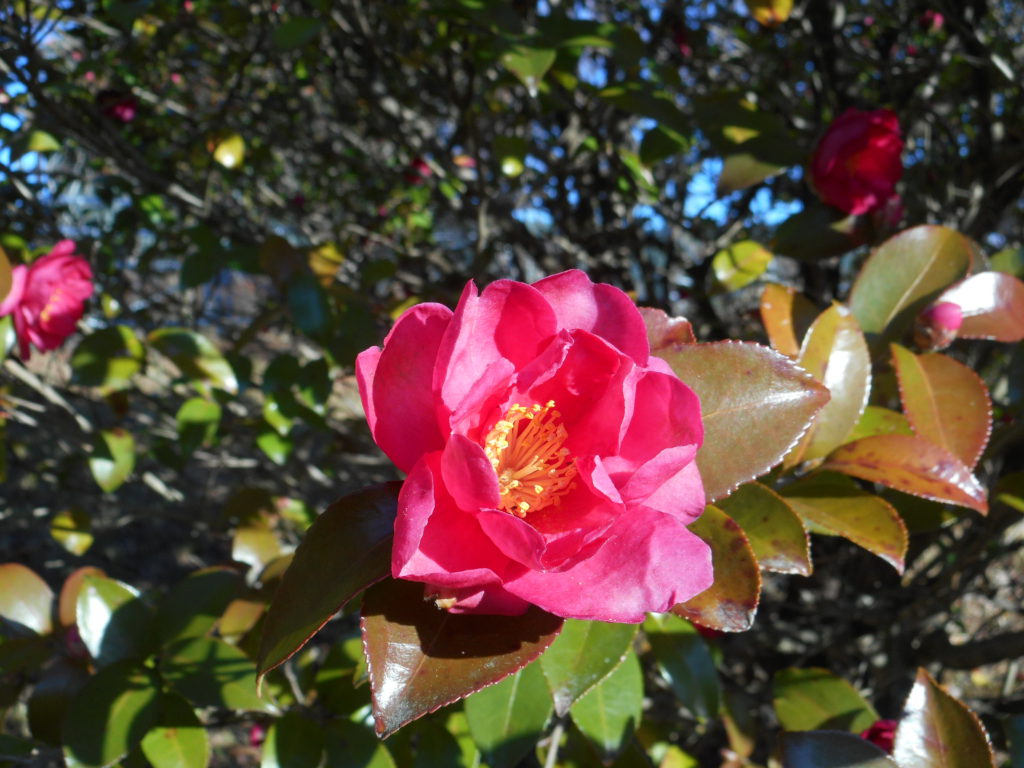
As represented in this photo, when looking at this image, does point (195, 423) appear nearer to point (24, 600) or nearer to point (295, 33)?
point (24, 600)

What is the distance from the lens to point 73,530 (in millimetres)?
1629

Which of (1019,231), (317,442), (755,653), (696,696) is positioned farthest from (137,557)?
(1019,231)

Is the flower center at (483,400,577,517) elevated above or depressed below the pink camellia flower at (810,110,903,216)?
below

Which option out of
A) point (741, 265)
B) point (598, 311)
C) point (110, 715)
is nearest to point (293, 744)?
point (110, 715)

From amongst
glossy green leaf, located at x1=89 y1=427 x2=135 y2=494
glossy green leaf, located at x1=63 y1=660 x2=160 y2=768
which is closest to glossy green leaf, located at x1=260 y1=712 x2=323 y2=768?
glossy green leaf, located at x1=63 y1=660 x2=160 y2=768

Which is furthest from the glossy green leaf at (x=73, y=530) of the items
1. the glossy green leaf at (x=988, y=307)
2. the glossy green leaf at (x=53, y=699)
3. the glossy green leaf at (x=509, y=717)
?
the glossy green leaf at (x=988, y=307)

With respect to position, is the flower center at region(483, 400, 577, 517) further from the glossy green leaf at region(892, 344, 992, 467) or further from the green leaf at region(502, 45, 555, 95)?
the green leaf at region(502, 45, 555, 95)

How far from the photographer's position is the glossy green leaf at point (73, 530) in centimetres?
161

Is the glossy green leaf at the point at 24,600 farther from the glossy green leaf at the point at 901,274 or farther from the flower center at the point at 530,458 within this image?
the glossy green leaf at the point at 901,274

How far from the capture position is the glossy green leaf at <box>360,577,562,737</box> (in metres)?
0.48

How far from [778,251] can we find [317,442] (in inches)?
79.8

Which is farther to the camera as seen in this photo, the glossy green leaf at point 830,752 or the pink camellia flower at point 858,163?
the pink camellia flower at point 858,163

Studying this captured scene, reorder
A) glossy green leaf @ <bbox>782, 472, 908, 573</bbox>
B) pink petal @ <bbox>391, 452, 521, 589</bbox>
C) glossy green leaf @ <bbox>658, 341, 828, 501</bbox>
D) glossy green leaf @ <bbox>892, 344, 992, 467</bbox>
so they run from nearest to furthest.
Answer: pink petal @ <bbox>391, 452, 521, 589</bbox>
glossy green leaf @ <bbox>658, 341, 828, 501</bbox>
glossy green leaf @ <bbox>782, 472, 908, 573</bbox>
glossy green leaf @ <bbox>892, 344, 992, 467</bbox>

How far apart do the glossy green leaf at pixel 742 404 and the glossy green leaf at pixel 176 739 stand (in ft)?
2.19
